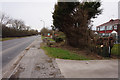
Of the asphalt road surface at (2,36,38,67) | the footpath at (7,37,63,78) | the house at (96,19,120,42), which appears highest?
the house at (96,19,120,42)

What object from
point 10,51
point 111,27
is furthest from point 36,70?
point 111,27

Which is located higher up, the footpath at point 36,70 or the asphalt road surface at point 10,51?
the asphalt road surface at point 10,51

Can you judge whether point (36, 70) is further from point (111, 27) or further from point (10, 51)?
point (111, 27)

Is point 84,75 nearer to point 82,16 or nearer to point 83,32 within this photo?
point 83,32

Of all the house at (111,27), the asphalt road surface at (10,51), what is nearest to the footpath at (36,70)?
the asphalt road surface at (10,51)

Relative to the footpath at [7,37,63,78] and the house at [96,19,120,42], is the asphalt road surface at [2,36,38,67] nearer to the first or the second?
the footpath at [7,37,63,78]

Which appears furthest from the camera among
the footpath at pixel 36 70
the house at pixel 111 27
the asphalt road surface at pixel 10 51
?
the house at pixel 111 27

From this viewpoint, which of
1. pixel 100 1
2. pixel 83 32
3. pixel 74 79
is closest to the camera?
pixel 74 79

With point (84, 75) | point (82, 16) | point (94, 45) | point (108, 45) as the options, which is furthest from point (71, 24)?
point (84, 75)

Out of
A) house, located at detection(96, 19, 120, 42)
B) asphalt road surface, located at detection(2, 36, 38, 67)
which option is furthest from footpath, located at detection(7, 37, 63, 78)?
house, located at detection(96, 19, 120, 42)

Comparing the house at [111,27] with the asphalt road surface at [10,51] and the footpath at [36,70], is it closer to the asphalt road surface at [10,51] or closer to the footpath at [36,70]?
the asphalt road surface at [10,51]

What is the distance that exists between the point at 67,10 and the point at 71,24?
1857 mm

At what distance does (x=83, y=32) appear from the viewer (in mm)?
8195

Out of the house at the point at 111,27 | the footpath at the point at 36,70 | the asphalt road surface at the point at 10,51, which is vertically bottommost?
the footpath at the point at 36,70
